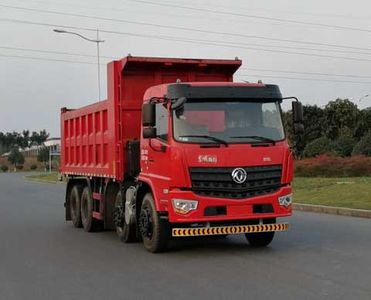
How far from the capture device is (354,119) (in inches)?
1943

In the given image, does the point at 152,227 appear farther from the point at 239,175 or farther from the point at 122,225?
the point at 122,225

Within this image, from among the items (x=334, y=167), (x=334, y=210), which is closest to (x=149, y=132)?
(x=334, y=210)

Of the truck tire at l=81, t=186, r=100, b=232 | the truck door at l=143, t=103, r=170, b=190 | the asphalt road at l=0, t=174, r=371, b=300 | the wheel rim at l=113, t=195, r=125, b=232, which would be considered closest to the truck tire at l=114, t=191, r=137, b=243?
the wheel rim at l=113, t=195, r=125, b=232

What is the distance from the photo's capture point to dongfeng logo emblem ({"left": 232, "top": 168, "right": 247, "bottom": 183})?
10.0 metres

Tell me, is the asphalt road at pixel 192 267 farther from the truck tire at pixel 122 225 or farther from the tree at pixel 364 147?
the tree at pixel 364 147

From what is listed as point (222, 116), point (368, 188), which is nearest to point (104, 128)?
point (222, 116)

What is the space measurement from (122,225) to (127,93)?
8.32 feet

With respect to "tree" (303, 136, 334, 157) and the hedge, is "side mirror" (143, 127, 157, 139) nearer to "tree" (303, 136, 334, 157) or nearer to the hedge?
the hedge

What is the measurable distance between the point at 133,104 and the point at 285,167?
131 inches

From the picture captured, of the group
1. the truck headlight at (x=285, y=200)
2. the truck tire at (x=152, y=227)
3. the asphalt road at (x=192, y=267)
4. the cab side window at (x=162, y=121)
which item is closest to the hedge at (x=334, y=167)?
the asphalt road at (x=192, y=267)

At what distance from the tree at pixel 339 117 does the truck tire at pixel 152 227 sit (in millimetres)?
39590

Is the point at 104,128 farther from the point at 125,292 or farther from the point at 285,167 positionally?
the point at 125,292

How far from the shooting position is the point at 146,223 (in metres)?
10.8

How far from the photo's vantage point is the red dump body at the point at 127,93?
477 inches
